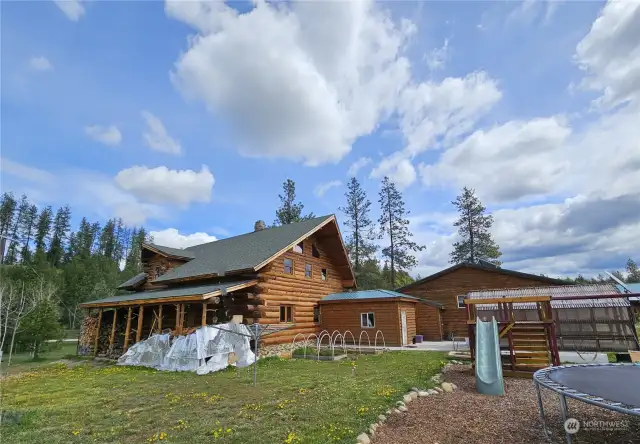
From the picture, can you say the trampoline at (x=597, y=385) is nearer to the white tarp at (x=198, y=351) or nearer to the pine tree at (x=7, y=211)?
the white tarp at (x=198, y=351)

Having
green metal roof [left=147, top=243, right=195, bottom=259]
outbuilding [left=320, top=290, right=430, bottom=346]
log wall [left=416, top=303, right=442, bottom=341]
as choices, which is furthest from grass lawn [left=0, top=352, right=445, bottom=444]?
log wall [left=416, top=303, right=442, bottom=341]

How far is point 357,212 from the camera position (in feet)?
129

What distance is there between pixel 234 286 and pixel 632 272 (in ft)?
267

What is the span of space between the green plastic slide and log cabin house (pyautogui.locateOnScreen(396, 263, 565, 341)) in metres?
15.1

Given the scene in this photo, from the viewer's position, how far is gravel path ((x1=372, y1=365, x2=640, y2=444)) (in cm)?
489

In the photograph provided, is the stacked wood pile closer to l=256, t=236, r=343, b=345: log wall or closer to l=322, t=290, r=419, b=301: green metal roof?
l=256, t=236, r=343, b=345: log wall

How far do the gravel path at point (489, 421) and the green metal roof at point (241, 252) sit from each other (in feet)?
34.0

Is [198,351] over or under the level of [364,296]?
under

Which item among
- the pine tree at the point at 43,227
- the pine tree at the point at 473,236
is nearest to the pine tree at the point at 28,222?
the pine tree at the point at 43,227

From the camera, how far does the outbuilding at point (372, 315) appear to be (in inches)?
745

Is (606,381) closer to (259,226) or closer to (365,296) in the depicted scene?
(365,296)

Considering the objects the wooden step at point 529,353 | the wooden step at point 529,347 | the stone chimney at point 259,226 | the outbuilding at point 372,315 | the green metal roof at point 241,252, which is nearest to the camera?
the wooden step at point 529,353

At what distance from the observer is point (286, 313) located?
17938 mm

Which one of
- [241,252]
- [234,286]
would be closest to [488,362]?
[234,286]
